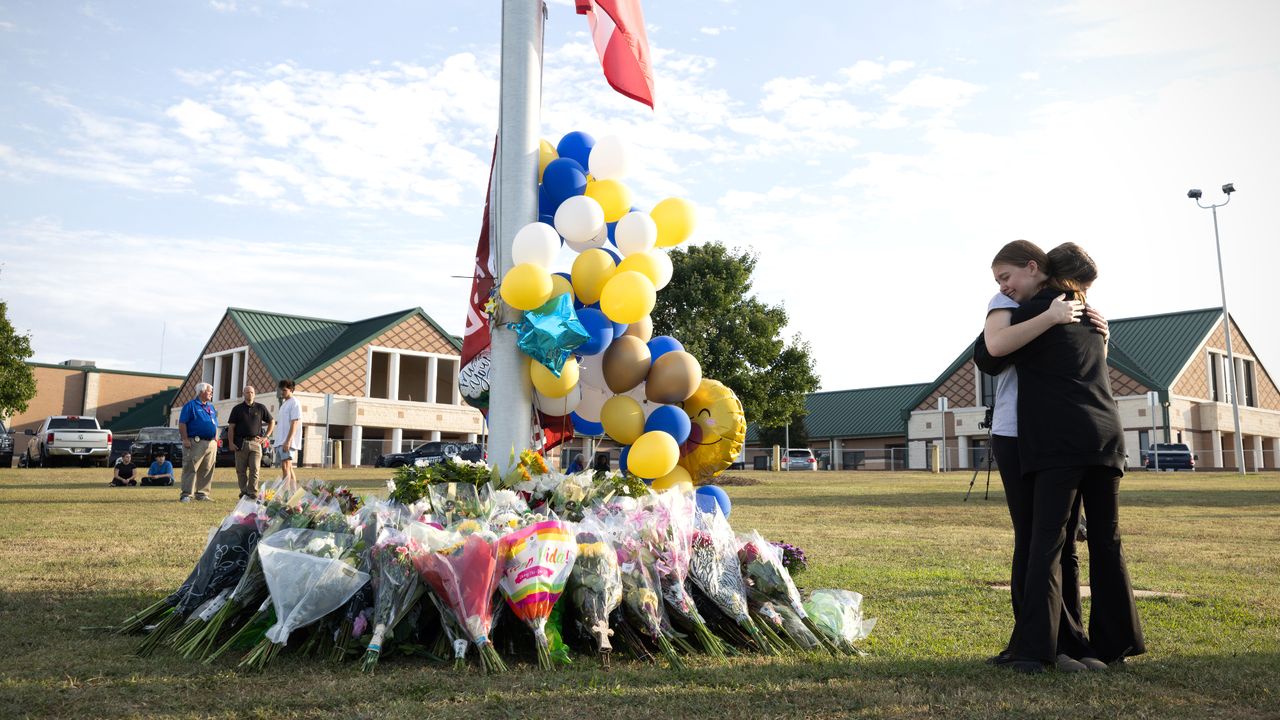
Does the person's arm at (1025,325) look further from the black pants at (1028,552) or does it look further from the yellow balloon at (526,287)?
the yellow balloon at (526,287)

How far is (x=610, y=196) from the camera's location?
20.5ft

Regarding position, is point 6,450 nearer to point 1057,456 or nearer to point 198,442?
point 198,442

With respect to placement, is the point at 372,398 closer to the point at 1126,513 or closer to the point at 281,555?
the point at 1126,513

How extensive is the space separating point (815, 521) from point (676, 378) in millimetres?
7509

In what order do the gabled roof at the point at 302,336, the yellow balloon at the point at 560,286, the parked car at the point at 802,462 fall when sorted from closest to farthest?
the yellow balloon at the point at 560,286, the gabled roof at the point at 302,336, the parked car at the point at 802,462

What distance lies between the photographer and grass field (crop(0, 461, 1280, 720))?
342 centimetres

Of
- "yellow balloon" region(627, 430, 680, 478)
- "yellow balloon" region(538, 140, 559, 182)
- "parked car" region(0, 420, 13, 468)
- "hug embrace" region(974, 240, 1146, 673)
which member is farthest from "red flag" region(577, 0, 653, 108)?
"parked car" region(0, 420, 13, 468)

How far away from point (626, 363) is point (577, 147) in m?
1.62

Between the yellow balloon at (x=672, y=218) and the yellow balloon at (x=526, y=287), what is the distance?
3.64 feet

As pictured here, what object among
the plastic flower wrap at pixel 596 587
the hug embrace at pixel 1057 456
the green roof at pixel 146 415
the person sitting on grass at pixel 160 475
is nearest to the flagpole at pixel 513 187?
the plastic flower wrap at pixel 596 587

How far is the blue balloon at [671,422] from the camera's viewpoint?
19.3 ft

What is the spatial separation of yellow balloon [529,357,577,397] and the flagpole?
13cm

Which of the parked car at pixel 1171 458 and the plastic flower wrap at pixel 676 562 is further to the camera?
the parked car at pixel 1171 458

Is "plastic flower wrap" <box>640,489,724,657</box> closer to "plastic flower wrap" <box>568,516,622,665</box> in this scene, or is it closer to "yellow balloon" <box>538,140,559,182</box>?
"plastic flower wrap" <box>568,516,622,665</box>
